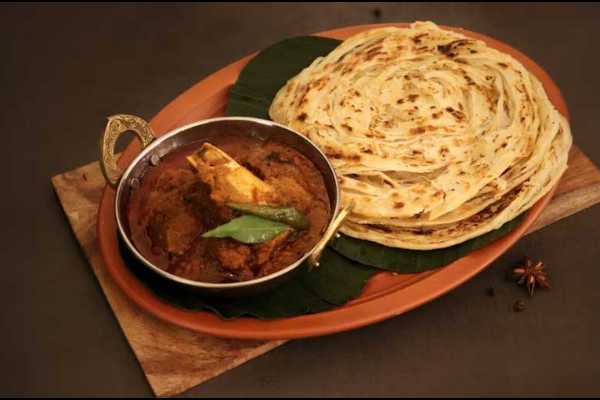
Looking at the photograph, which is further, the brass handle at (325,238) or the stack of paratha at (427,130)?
the stack of paratha at (427,130)

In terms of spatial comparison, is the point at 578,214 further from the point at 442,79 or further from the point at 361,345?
the point at 361,345

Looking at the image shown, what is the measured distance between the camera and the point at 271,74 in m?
3.26

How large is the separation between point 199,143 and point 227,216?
0.47 meters

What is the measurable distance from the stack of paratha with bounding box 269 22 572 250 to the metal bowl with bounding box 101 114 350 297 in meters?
0.11

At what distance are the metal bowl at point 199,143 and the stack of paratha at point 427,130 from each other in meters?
0.11

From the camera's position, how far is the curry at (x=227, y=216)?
2.42 metres

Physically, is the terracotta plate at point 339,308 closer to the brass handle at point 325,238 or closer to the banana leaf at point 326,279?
the banana leaf at point 326,279

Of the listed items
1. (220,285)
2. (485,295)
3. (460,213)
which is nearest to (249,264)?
(220,285)

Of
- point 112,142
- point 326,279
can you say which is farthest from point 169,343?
point 112,142

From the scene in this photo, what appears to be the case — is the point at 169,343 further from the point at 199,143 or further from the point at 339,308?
the point at 199,143

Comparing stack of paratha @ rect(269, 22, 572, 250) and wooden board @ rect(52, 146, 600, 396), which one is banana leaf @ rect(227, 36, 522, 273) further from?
wooden board @ rect(52, 146, 600, 396)

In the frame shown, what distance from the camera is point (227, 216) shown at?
245cm

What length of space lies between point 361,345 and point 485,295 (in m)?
0.54

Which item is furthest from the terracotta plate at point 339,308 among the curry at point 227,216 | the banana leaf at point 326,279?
the curry at point 227,216
